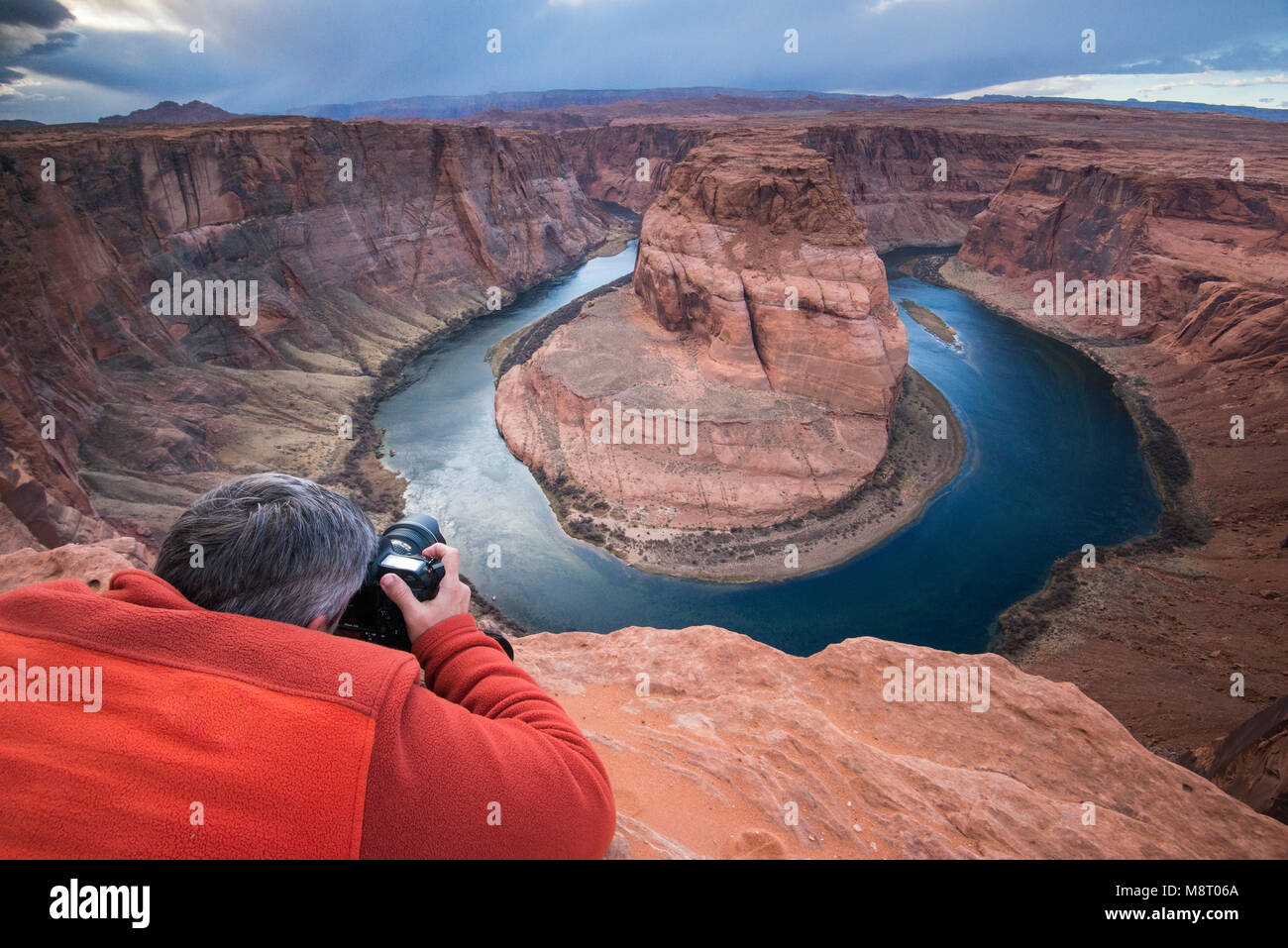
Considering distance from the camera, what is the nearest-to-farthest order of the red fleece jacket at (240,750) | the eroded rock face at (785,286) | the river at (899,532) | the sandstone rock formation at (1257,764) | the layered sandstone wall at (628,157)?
the red fleece jacket at (240,750), the sandstone rock formation at (1257,764), the river at (899,532), the eroded rock face at (785,286), the layered sandstone wall at (628,157)

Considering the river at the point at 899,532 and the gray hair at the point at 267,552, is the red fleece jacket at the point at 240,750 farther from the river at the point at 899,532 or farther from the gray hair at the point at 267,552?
the river at the point at 899,532

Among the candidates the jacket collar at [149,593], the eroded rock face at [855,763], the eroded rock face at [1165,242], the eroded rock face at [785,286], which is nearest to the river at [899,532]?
the eroded rock face at [1165,242]

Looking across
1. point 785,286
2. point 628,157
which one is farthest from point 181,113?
point 785,286

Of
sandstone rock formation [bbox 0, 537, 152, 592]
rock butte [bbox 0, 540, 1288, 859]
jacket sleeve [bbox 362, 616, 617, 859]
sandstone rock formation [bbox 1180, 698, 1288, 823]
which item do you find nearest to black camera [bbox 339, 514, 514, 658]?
jacket sleeve [bbox 362, 616, 617, 859]

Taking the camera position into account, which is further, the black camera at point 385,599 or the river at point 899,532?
the river at point 899,532

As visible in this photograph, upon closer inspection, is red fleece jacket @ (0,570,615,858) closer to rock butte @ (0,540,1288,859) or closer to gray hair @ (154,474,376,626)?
gray hair @ (154,474,376,626)

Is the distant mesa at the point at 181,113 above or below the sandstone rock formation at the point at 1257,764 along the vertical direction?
above
